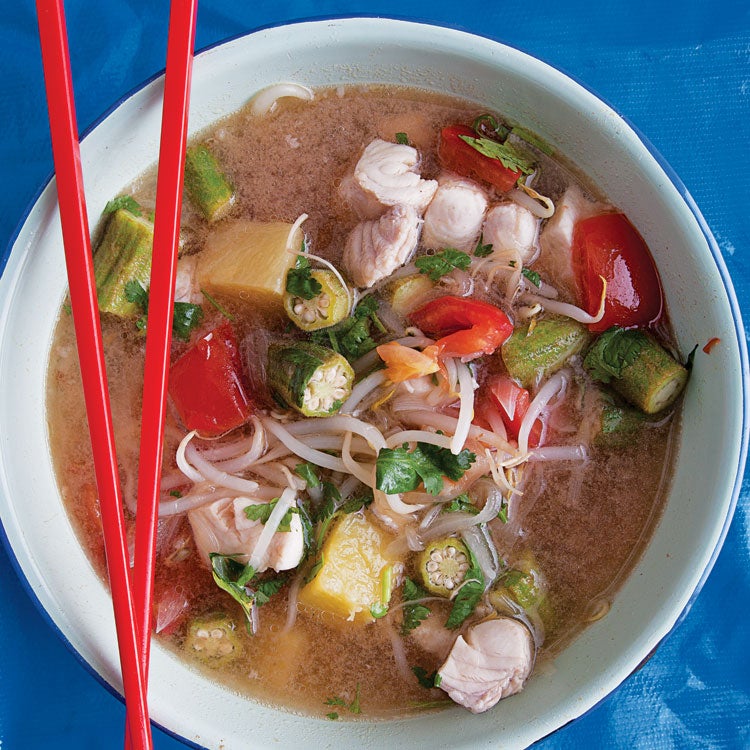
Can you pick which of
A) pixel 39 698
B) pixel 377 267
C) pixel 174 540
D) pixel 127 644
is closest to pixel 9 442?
pixel 174 540

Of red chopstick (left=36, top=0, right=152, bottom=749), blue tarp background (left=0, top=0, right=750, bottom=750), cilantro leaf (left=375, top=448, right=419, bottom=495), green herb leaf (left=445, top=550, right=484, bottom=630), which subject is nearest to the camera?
red chopstick (left=36, top=0, right=152, bottom=749)

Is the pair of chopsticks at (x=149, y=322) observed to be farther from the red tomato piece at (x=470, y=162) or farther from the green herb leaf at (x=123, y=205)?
the red tomato piece at (x=470, y=162)

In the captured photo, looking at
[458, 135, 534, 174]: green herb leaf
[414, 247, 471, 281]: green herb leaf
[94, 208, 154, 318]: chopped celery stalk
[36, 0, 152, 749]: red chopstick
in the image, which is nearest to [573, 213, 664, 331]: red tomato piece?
[458, 135, 534, 174]: green herb leaf

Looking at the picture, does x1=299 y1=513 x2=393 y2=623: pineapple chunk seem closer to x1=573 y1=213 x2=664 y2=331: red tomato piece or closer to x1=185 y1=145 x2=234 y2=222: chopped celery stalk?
x1=573 y1=213 x2=664 y2=331: red tomato piece

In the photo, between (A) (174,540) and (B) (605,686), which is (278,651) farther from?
(B) (605,686)

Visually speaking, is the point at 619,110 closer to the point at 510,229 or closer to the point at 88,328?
the point at 510,229
